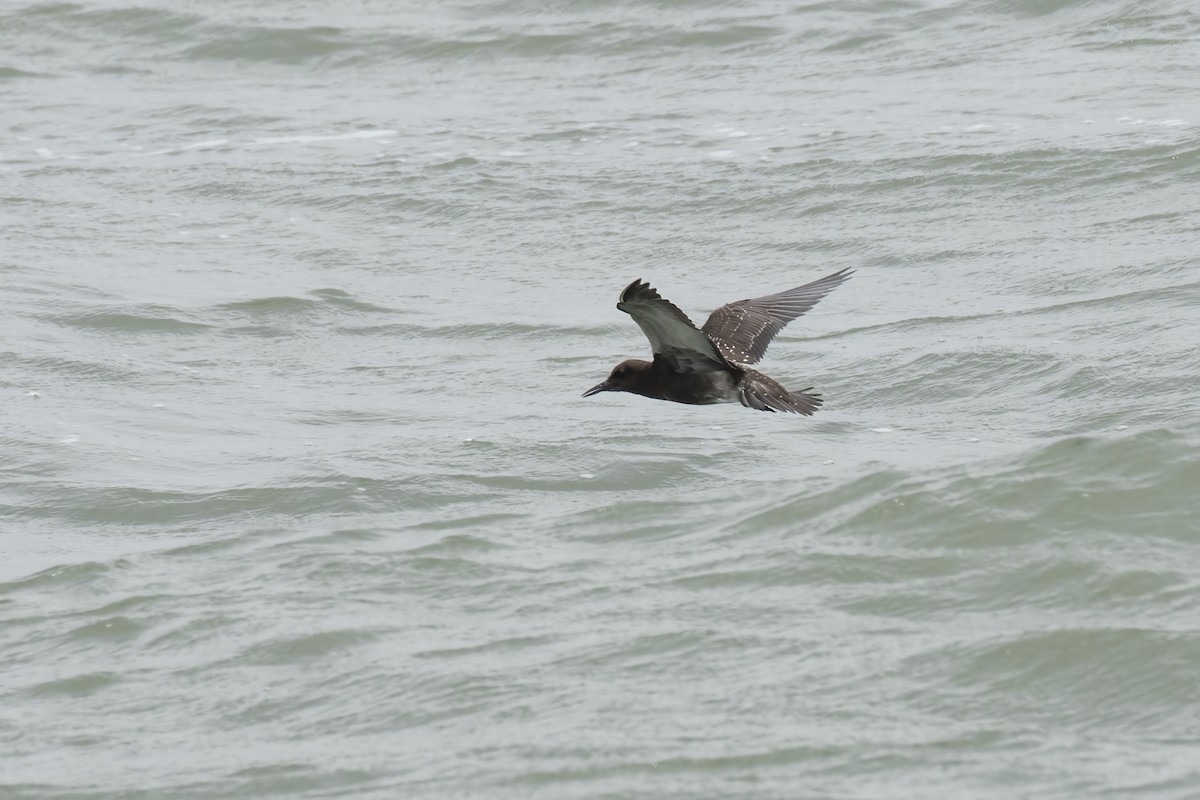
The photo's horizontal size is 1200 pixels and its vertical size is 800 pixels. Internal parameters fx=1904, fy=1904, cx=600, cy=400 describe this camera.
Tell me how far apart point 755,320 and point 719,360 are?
0.96m

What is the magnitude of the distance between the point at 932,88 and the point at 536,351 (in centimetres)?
634

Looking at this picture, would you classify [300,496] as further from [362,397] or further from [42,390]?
[42,390]

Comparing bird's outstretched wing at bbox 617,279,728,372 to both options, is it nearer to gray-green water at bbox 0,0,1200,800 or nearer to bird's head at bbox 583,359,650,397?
bird's head at bbox 583,359,650,397

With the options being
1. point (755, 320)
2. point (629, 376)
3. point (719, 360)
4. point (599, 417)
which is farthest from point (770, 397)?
point (599, 417)

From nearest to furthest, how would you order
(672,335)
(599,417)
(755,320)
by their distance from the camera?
(672,335) < (755,320) < (599,417)

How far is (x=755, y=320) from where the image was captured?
9586 millimetres

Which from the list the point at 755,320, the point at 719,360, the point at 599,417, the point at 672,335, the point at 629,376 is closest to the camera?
the point at 672,335

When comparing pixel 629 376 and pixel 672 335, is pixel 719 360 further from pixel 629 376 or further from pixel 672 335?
pixel 629 376

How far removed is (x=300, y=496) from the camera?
29.7 ft

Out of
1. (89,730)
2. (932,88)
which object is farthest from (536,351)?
(932,88)

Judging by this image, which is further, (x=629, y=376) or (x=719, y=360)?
(x=629, y=376)

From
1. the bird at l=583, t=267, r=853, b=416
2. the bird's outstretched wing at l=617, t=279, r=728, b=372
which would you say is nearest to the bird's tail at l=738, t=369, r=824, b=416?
the bird at l=583, t=267, r=853, b=416

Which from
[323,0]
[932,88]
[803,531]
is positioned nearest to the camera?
[803,531]

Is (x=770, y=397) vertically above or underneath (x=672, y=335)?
underneath
